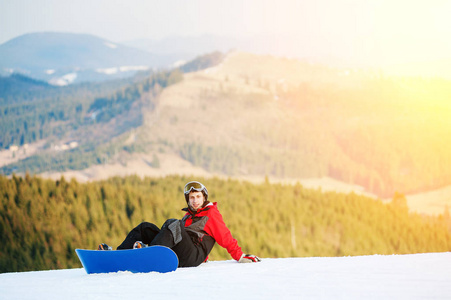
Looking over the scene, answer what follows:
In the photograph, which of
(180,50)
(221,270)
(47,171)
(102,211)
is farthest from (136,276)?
(180,50)

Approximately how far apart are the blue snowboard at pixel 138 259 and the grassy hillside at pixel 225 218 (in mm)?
8465

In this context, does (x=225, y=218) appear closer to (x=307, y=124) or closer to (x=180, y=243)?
(x=180, y=243)

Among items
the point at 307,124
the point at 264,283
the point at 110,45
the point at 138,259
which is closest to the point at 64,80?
the point at 110,45

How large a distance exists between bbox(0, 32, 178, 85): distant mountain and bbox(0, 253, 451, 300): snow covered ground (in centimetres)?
4606

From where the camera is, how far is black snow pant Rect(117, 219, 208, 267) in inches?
156

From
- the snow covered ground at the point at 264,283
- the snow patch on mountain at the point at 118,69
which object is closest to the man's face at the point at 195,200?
the snow covered ground at the point at 264,283

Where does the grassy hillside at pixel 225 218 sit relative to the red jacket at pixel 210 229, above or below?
below

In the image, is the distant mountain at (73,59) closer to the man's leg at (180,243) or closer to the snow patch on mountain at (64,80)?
the snow patch on mountain at (64,80)

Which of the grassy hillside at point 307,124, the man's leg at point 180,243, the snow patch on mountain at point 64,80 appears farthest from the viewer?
the snow patch on mountain at point 64,80

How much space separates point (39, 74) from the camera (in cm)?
4888

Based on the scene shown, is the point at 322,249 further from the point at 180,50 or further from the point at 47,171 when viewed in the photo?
the point at 180,50

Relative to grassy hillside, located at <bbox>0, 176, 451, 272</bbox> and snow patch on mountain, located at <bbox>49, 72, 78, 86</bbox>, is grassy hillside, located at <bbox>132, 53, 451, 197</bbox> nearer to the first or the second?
snow patch on mountain, located at <bbox>49, 72, 78, 86</bbox>

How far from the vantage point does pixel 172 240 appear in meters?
3.98

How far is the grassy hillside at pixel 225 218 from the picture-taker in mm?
12703
